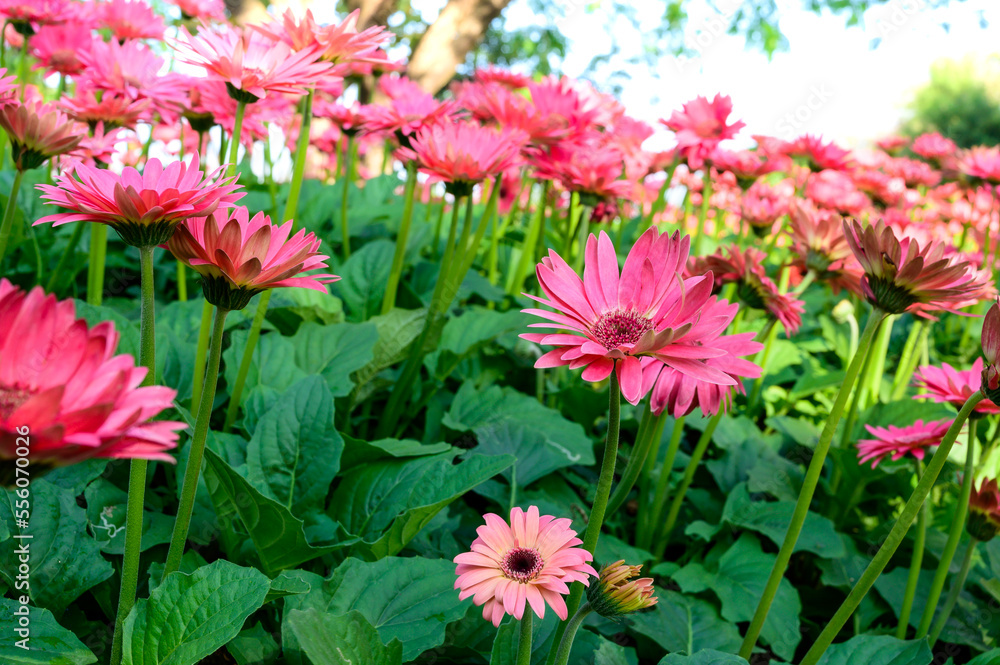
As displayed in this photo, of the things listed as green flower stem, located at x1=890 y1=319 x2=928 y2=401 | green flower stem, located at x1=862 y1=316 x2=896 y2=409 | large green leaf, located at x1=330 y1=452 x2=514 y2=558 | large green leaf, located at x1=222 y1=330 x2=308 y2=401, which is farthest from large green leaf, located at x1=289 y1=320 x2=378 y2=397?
green flower stem, located at x1=890 y1=319 x2=928 y2=401

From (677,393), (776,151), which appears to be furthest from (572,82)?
(677,393)

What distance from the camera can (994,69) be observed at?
18.5 m

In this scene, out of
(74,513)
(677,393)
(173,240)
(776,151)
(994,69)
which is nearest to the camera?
(173,240)

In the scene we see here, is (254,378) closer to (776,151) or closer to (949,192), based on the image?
(776,151)

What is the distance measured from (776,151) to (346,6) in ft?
15.4

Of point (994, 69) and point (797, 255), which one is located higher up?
point (994, 69)

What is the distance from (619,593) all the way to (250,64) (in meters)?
1.26

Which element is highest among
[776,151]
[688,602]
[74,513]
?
[776,151]

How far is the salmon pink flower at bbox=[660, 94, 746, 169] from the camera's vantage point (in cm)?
219

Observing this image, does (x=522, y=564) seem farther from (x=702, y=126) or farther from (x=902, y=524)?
(x=702, y=126)

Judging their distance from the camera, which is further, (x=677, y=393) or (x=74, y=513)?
(x=74, y=513)

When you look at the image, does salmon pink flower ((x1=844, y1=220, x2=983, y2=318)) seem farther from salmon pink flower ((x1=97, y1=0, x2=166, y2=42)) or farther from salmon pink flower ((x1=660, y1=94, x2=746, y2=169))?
salmon pink flower ((x1=97, y1=0, x2=166, y2=42))

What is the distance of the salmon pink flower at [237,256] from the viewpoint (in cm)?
82

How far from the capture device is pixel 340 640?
94cm
